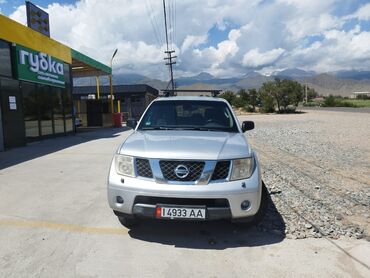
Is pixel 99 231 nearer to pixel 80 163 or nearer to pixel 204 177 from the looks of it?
pixel 204 177

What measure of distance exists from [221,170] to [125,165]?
114cm

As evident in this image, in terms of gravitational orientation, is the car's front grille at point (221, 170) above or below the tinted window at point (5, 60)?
below

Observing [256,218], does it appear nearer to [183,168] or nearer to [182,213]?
[182,213]

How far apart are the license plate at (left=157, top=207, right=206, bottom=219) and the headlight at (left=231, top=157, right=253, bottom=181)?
0.53m

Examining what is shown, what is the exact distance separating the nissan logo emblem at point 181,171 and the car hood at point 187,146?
4.4 inches

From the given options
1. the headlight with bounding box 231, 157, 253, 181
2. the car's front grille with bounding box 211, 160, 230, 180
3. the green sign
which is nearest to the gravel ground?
the headlight with bounding box 231, 157, 253, 181

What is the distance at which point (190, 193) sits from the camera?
3.65 m

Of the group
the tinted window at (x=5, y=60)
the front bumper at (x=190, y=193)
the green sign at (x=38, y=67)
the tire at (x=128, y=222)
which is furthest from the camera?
the green sign at (x=38, y=67)

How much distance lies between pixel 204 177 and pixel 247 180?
52 centimetres

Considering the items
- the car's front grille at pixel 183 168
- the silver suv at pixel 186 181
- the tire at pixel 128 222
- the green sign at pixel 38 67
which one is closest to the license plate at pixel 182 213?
the silver suv at pixel 186 181

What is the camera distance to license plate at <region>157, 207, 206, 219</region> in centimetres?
369

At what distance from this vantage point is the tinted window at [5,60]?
1266cm

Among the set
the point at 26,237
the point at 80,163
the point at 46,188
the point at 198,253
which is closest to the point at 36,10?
the point at 80,163

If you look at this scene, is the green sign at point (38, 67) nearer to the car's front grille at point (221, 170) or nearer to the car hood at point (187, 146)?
the car hood at point (187, 146)
